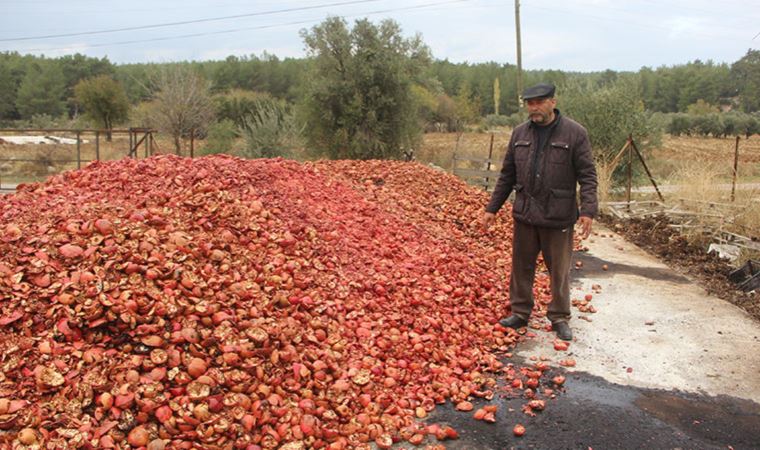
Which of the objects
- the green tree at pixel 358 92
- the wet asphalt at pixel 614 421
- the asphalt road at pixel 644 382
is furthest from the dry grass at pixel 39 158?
the wet asphalt at pixel 614 421

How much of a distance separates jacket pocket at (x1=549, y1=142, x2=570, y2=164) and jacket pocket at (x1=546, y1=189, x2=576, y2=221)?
0.21 m

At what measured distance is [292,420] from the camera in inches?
121

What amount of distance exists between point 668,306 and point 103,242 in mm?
4598

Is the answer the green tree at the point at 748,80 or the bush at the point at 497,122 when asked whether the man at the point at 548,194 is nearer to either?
the bush at the point at 497,122

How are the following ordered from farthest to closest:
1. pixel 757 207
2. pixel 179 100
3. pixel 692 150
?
pixel 692 150, pixel 179 100, pixel 757 207

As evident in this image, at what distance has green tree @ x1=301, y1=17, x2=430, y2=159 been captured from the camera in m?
18.0

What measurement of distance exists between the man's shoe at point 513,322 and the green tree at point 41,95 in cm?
5529

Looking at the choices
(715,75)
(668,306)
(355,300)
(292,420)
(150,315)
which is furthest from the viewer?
(715,75)

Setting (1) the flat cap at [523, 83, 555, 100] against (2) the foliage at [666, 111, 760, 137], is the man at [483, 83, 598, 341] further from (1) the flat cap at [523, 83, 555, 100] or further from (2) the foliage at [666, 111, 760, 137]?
(2) the foliage at [666, 111, 760, 137]

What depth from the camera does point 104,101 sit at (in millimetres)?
→ 38312

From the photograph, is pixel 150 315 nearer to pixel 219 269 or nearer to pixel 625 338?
pixel 219 269

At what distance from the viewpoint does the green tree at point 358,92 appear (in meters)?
18.0

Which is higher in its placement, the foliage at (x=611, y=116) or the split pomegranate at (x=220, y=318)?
the foliage at (x=611, y=116)

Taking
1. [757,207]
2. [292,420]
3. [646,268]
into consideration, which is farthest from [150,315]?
[757,207]
